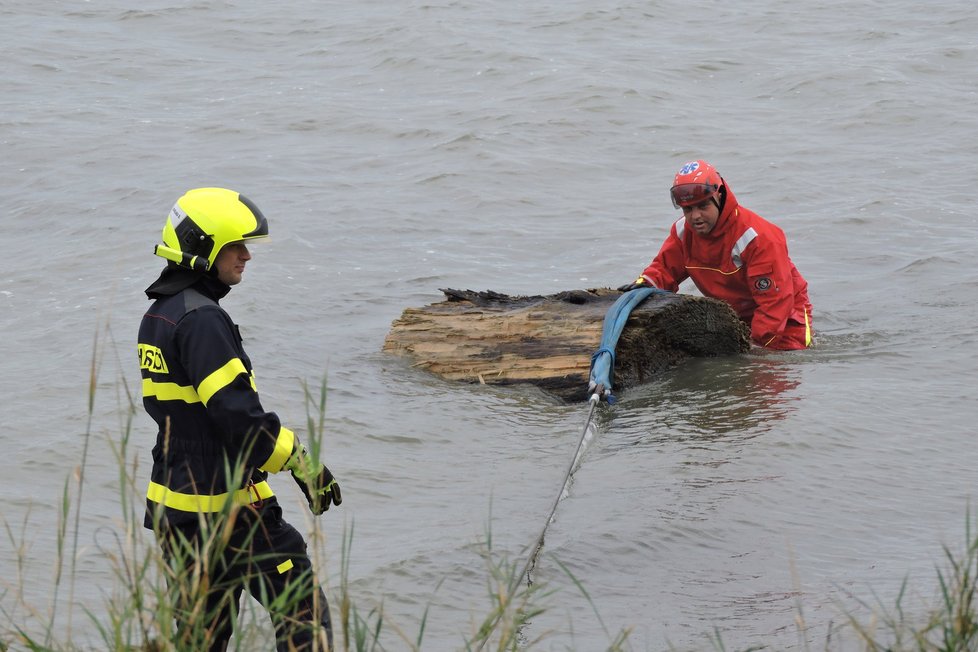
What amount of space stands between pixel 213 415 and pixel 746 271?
201 inches

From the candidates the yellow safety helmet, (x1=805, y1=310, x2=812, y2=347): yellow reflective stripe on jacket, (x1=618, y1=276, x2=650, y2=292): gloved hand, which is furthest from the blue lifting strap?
the yellow safety helmet

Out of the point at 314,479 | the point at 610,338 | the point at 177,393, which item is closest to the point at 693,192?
the point at 610,338

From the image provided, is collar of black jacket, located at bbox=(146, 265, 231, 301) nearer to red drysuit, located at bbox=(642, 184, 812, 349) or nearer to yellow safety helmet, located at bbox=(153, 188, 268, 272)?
yellow safety helmet, located at bbox=(153, 188, 268, 272)

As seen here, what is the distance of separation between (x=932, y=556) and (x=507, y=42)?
17.7 metres

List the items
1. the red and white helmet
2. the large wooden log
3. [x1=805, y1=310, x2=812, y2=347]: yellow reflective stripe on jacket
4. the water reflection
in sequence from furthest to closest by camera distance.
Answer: [x1=805, y1=310, x2=812, y2=347]: yellow reflective stripe on jacket → the red and white helmet → the large wooden log → the water reflection

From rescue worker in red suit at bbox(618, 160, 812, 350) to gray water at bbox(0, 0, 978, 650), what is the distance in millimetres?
304

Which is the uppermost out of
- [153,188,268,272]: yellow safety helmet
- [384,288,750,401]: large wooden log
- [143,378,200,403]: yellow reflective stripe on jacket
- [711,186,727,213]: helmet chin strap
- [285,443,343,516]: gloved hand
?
[153,188,268,272]: yellow safety helmet

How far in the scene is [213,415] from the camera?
376 centimetres

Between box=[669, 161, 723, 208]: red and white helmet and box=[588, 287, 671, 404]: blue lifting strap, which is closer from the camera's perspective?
box=[588, 287, 671, 404]: blue lifting strap

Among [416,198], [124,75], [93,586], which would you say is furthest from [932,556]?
[124,75]

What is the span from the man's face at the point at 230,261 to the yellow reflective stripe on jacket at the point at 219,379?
1.01 ft

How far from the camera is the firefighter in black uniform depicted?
3771 mm

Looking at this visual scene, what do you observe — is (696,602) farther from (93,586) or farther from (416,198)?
(416,198)

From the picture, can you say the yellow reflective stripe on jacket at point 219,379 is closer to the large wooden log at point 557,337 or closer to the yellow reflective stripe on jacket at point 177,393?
the yellow reflective stripe on jacket at point 177,393
